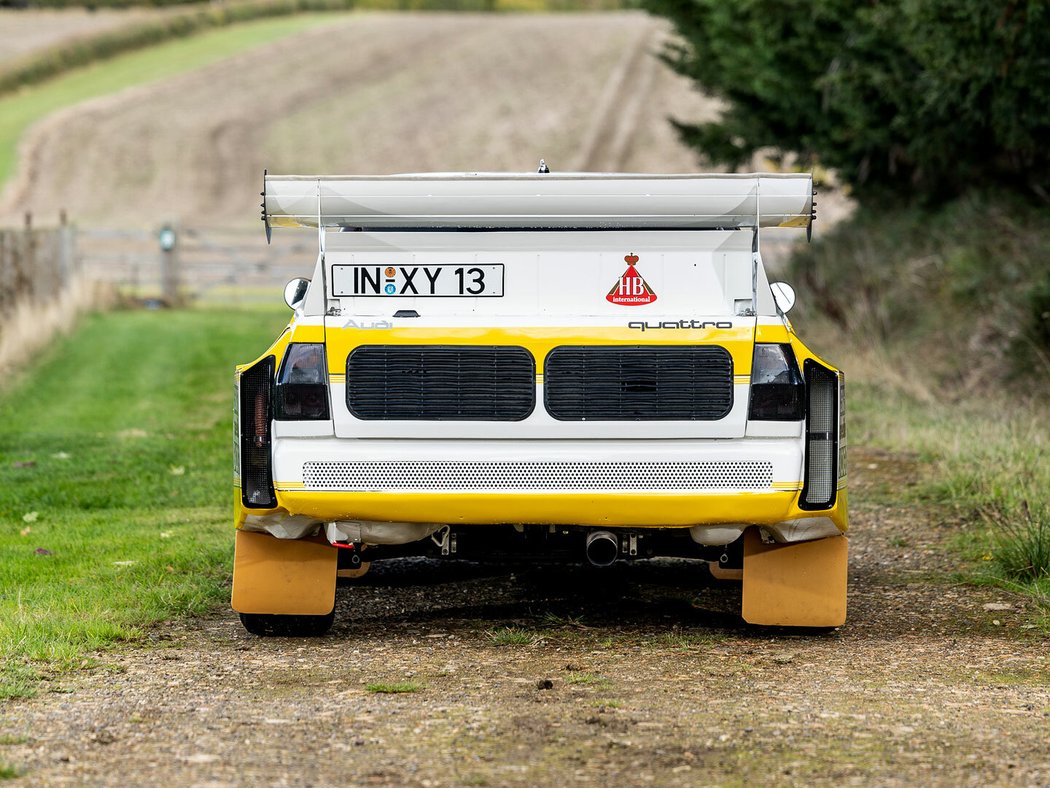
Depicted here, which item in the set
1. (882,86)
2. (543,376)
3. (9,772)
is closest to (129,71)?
(882,86)

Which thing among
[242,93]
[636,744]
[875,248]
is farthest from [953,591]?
[242,93]

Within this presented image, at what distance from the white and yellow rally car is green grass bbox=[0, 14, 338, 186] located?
4865 cm

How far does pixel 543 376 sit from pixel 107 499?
518 centimetres

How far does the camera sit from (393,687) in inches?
245

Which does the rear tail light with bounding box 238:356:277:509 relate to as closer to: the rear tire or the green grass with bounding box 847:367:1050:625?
the rear tire

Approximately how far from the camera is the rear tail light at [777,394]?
6707 millimetres

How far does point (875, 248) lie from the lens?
21.3 m

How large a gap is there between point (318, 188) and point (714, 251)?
1689 mm

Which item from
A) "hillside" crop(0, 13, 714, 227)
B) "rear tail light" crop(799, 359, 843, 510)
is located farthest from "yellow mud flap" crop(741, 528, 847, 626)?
"hillside" crop(0, 13, 714, 227)

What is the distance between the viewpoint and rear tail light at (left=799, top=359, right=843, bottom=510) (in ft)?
22.3

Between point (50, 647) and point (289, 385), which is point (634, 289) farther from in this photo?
point (50, 647)

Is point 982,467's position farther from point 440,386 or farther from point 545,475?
point 440,386

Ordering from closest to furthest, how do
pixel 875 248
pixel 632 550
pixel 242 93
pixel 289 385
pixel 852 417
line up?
pixel 289 385 < pixel 632 550 < pixel 852 417 < pixel 875 248 < pixel 242 93

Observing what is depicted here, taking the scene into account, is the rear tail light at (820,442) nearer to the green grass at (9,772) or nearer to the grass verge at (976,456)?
the grass verge at (976,456)
